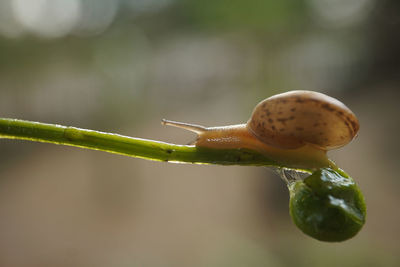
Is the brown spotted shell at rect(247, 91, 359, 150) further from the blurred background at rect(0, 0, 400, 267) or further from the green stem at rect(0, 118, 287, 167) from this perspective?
the blurred background at rect(0, 0, 400, 267)

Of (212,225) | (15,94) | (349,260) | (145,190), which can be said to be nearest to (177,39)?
(15,94)

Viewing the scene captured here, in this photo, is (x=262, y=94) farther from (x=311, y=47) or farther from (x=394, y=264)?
(x=311, y=47)

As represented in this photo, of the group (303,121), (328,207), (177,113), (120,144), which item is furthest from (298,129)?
(177,113)

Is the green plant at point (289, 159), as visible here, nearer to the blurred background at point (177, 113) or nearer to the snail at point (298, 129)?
the snail at point (298, 129)

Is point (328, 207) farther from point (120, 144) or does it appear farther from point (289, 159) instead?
point (120, 144)

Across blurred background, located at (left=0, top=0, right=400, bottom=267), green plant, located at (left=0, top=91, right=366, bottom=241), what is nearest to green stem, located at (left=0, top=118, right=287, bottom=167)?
green plant, located at (left=0, top=91, right=366, bottom=241)
